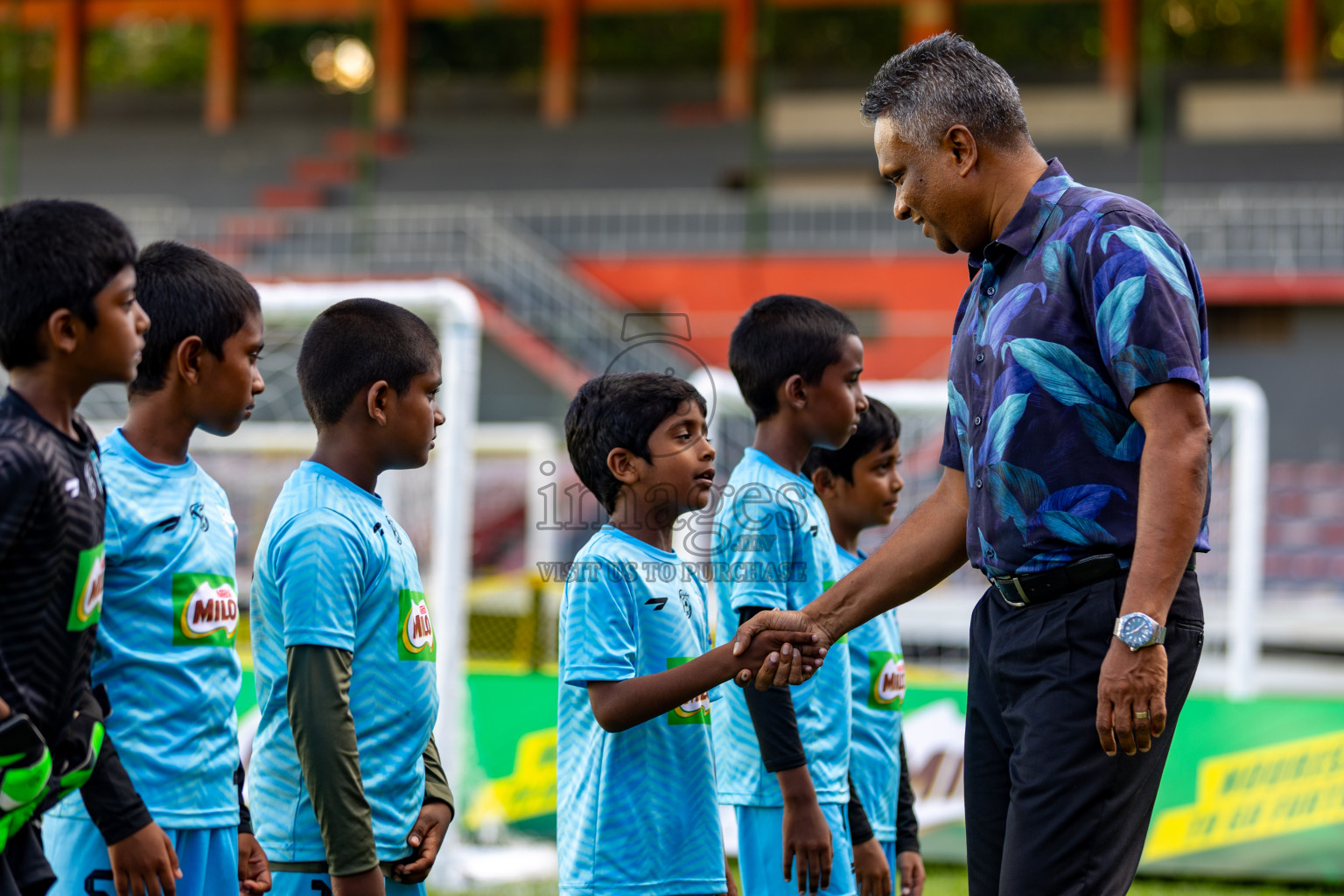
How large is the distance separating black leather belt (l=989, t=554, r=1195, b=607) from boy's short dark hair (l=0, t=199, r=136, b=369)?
1.56 meters

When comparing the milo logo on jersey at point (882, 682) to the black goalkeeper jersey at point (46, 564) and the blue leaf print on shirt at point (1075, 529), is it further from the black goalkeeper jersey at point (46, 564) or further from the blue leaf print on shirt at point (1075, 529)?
the black goalkeeper jersey at point (46, 564)

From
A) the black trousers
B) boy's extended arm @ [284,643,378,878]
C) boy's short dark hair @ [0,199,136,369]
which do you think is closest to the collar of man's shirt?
the black trousers

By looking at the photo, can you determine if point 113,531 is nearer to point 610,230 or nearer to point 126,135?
point 610,230

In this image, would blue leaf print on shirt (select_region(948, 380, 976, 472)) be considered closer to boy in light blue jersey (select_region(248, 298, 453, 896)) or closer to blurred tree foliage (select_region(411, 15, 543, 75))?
boy in light blue jersey (select_region(248, 298, 453, 896))

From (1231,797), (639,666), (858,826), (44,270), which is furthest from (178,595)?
(1231,797)

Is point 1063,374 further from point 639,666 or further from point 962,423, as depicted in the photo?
point 639,666

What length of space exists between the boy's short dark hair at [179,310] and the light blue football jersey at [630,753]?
0.81m

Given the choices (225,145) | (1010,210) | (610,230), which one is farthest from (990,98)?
(225,145)

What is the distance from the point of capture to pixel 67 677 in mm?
2008

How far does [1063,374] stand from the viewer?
2.37 meters

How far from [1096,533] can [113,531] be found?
5.51 ft

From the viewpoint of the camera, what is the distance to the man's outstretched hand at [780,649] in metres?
2.61

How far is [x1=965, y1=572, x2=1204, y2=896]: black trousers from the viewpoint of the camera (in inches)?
90.3

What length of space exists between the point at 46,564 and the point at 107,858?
2.38 feet
